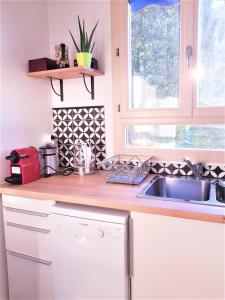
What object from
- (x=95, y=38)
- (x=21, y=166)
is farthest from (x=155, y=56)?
(x=21, y=166)

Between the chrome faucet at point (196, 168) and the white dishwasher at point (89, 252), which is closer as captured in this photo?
the white dishwasher at point (89, 252)

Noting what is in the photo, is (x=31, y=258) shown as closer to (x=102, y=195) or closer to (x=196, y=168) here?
(x=102, y=195)

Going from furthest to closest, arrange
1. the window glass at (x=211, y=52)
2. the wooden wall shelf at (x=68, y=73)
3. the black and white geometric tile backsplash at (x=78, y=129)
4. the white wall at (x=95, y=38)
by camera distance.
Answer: the black and white geometric tile backsplash at (x=78, y=129)
the white wall at (x=95, y=38)
the wooden wall shelf at (x=68, y=73)
the window glass at (x=211, y=52)

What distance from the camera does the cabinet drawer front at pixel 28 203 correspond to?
1.43 m

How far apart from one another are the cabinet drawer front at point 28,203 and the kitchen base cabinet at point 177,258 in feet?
1.71

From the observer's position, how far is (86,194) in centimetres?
138

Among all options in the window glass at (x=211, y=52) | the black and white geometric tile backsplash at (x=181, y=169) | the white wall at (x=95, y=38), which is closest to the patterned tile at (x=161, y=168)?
the black and white geometric tile backsplash at (x=181, y=169)

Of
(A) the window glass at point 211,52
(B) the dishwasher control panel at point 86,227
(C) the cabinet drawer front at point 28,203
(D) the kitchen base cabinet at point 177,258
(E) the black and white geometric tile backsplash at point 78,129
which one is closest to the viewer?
(D) the kitchen base cabinet at point 177,258

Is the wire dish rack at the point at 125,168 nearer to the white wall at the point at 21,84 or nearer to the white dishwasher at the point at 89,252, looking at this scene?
the white dishwasher at the point at 89,252

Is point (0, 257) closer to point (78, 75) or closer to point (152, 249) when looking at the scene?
point (152, 249)

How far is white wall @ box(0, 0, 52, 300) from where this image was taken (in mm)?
1614

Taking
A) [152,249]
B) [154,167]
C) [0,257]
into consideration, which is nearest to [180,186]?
[154,167]

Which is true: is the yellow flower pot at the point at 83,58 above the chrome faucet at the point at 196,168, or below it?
above

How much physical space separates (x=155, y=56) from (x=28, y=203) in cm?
131
